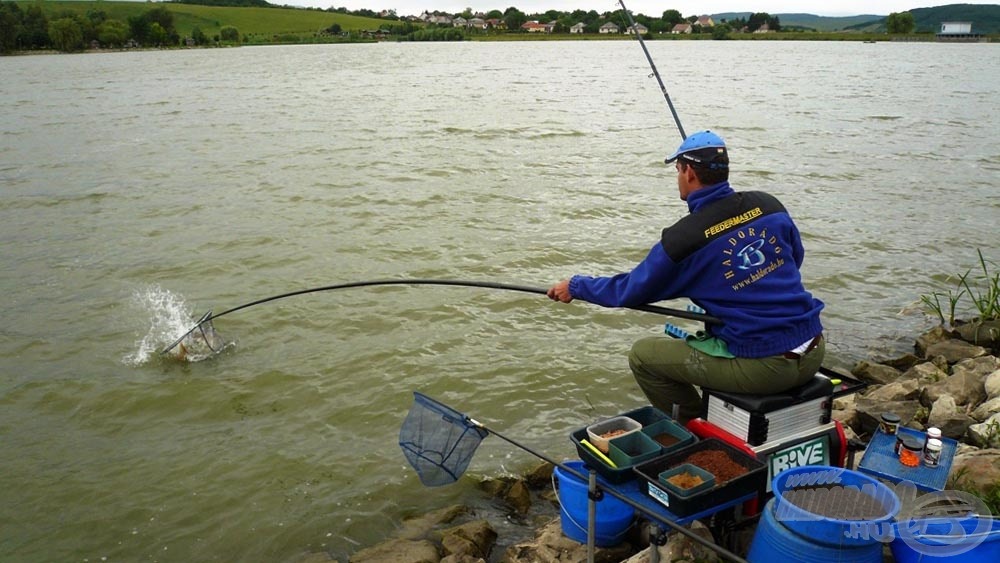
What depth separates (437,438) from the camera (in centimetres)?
465

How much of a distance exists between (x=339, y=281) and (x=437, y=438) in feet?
19.1

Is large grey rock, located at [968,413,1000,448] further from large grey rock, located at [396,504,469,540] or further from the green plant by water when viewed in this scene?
the green plant by water

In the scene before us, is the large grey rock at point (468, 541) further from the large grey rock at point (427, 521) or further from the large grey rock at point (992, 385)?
the large grey rock at point (992, 385)

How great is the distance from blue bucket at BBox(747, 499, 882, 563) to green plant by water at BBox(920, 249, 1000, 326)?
5794 millimetres

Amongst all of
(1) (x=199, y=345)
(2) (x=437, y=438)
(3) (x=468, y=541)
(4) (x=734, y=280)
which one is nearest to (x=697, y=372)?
(4) (x=734, y=280)

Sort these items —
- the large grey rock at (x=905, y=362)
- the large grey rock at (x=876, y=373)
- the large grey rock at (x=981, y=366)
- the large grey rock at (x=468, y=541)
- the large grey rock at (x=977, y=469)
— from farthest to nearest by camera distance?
the large grey rock at (x=905, y=362) < the large grey rock at (x=876, y=373) < the large grey rock at (x=981, y=366) < the large grey rock at (x=468, y=541) < the large grey rock at (x=977, y=469)

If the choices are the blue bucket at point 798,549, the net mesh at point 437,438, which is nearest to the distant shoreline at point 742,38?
the net mesh at point 437,438

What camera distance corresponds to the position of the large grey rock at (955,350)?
7340 mm

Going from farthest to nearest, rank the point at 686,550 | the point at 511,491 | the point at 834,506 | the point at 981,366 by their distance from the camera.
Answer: the point at 981,366, the point at 511,491, the point at 686,550, the point at 834,506

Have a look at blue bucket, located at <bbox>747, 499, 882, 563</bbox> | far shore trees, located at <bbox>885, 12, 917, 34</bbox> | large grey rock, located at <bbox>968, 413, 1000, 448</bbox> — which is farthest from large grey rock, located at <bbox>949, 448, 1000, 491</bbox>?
far shore trees, located at <bbox>885, 12, 917, 34</bbox>

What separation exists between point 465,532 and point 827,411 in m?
2.22

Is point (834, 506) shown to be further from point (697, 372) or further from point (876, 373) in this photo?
point (876, 373)

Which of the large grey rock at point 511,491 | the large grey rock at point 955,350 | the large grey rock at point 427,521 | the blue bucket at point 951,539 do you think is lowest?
the large grey rock at point 427,521

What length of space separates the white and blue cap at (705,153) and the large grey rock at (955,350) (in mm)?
4666
